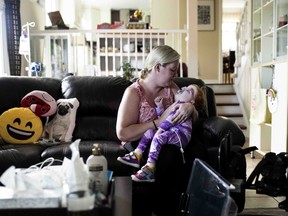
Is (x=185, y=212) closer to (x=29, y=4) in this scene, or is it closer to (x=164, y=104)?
(x=164, y=104)

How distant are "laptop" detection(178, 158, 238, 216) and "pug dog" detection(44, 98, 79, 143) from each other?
1.41m

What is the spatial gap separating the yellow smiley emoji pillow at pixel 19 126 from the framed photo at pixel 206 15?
6.04 m

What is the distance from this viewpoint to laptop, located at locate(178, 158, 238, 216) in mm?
1039

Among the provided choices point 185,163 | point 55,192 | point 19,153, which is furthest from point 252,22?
point 55,192

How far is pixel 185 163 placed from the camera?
1.93 meters

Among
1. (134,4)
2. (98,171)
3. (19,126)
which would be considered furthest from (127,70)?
(134,4)

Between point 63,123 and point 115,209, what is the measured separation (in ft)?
5.34

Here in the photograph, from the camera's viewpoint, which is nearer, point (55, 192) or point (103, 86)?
point (55, 192)

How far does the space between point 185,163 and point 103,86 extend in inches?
45.9

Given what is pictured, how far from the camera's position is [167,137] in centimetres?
192

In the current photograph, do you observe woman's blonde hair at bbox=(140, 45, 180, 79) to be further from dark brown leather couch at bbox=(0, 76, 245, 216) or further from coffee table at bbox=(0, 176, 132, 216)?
coffee table at bbox=(0, 176, 132, 216)

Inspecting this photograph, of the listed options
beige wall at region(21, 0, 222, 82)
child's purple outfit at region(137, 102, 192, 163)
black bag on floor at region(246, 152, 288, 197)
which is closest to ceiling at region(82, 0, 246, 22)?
beige wall at region(21, 0, 222, 82)

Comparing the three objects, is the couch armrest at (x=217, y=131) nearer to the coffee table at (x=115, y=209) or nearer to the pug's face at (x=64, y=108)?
the coffee table at (x=115, y=209)

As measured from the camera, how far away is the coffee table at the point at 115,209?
0.99 meters
